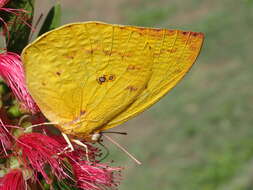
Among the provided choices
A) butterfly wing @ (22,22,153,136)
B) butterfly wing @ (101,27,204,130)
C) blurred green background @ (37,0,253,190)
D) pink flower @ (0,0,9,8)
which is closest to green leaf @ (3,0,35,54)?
pink flower @ (0,0,9,8)

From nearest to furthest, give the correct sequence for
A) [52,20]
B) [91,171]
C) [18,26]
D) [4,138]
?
[4,138] → [18,26] → [52,20] → [91,171]

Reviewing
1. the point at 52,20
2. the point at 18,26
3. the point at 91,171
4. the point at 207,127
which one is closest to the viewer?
the point at 18,26

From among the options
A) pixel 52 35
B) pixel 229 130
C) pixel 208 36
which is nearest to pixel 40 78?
pixel 52 35

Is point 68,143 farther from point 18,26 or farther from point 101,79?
point 18,26

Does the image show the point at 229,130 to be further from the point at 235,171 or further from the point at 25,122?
the point at 25,122

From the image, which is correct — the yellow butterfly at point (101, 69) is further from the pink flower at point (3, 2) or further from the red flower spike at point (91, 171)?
the pink flower at point (3, 2)

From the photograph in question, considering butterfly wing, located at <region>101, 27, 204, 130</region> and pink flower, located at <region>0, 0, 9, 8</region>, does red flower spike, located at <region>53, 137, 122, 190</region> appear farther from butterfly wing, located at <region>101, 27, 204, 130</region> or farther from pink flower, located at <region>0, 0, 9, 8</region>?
pink flower, located at <region>0, 0, 9, 8</region>

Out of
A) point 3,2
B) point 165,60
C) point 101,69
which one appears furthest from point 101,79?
point 3,2
